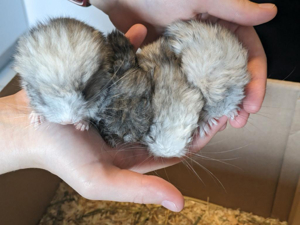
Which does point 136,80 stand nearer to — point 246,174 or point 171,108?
point 171,108

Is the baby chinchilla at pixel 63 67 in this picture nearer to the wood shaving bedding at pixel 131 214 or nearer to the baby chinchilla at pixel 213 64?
the baby chinchilla at pixel 213 64

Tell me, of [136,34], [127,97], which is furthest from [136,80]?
[136,34]

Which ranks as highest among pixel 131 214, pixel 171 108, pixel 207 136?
pixel 171 108

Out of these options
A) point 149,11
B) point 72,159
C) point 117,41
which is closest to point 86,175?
point 72,159

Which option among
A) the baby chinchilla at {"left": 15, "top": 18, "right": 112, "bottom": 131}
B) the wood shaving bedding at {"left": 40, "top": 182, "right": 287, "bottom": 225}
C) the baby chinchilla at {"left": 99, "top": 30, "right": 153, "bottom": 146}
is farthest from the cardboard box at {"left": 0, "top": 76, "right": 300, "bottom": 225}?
the baby chinchilla at {"left": 15, "top": 18, "right": 112, "bottom": 131}

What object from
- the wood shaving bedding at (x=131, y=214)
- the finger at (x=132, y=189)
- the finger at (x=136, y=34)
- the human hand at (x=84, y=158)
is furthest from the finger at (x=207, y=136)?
the wood shaving bedding at (x=131, y=214)

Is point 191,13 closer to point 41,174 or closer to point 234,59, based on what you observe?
point 234,59

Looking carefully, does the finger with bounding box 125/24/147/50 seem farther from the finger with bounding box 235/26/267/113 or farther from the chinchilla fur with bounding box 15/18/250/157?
the finger with bounding box 235/26/267/113
